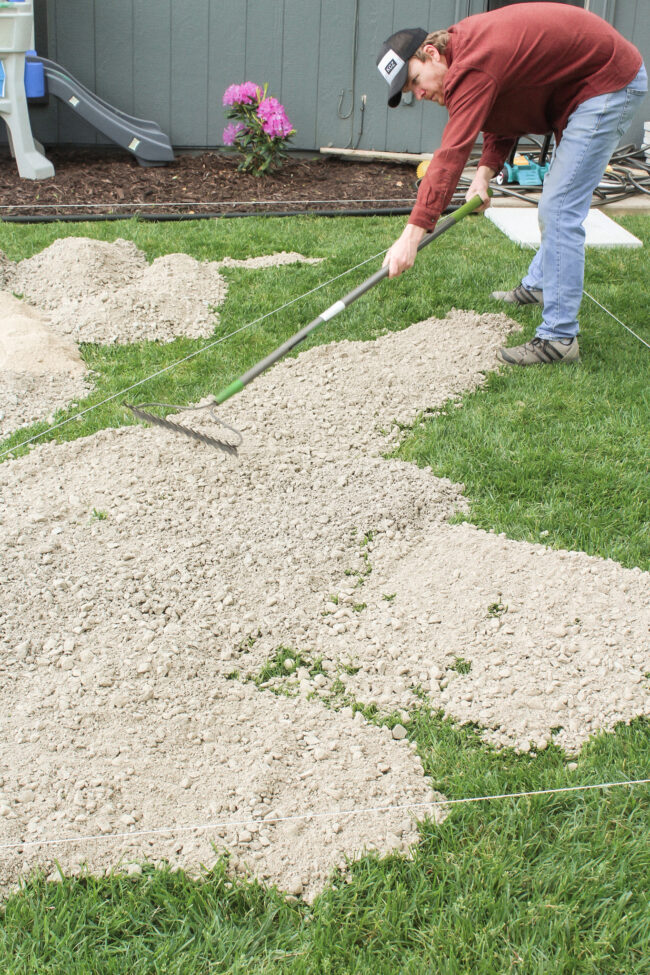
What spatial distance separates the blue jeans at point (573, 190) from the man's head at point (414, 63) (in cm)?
67

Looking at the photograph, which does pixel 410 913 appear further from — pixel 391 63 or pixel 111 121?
pixel 111 121

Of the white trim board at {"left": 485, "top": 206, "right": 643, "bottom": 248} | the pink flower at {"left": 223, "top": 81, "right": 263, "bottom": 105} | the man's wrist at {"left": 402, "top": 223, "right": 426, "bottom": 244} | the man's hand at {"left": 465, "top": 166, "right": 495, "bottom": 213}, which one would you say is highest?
the pink flower at {"left": 223, "top": 81, "right": 263, "bottom": 105}

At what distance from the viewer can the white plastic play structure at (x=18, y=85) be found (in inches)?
240

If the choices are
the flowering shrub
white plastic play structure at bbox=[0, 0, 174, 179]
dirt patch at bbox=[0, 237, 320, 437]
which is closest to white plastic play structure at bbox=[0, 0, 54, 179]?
white plastic play structure at bbox=[0, 0, 174, 179]

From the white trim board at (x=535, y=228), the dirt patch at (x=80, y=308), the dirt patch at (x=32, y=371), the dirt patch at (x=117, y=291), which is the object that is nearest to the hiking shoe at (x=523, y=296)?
the white trim board at (x=535, y=228)

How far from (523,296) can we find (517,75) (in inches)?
52.0

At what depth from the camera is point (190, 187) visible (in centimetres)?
692

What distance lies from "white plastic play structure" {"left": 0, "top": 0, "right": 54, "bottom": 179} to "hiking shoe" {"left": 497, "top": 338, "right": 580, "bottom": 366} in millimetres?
4334

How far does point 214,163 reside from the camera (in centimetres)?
752

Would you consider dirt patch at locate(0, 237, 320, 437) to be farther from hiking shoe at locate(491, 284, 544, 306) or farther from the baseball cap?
the baseball cap

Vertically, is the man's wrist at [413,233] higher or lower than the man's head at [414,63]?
lower

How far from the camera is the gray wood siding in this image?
24.2ft

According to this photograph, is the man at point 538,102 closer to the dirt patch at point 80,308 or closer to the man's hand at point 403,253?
the man's hand at point 403,253

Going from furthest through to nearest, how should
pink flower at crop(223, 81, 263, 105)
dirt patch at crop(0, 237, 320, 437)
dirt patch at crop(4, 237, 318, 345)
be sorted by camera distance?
pink flower at crop(223, 81, 263, 105), dirt patch at crop(4, 237, 318, 345), dirt patch at crop(0, 237, 320, 437)
